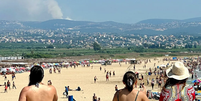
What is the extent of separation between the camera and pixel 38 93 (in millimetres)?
3434

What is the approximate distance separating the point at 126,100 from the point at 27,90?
0.96 meters

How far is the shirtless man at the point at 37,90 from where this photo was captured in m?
3.39

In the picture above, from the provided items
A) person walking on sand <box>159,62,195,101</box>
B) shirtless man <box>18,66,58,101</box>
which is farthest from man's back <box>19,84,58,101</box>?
person walking on sand <box>159,62,195,101</box>

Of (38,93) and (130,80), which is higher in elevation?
(130,80)

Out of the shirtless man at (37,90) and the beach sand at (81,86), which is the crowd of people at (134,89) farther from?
the beach sand at (81,86)

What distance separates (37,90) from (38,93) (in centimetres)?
3

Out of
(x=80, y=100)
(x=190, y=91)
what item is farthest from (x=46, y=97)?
(x=80, y=100)

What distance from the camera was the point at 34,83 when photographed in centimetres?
348

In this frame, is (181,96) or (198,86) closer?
(181,96)

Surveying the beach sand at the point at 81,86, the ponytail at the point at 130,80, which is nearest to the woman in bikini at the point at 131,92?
the ponytail at the point at 130,80

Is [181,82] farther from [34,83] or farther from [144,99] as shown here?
[34,83]

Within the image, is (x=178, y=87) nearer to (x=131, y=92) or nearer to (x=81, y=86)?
(x=131, y=92)

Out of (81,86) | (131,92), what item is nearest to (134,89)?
(131,92)

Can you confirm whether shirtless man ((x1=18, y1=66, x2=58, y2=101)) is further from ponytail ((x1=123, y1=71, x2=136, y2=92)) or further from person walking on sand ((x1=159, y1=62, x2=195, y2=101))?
person walking on sand ((x1=159, y1=62, x2=195, y2=101))
